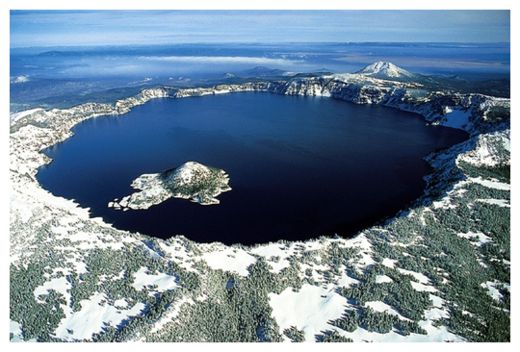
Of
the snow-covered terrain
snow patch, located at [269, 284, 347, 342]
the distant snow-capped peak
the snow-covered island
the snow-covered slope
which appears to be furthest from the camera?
the distant snow-capped peak

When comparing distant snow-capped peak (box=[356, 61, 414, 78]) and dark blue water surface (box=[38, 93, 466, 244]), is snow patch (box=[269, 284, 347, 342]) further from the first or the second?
distant snow-capped peak (box=[356, 61, 414, 78])

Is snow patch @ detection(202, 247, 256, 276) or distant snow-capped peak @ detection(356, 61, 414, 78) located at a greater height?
distant snow-capped peak @ detection(356, 61, 414, 78)

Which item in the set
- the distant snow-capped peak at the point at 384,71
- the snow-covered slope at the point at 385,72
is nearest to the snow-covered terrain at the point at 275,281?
the snow-covered slope at the point at 385,72

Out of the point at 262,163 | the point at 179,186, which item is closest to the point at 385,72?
the point at 262,163

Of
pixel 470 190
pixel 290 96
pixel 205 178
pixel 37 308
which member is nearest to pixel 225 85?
pixel 290 96

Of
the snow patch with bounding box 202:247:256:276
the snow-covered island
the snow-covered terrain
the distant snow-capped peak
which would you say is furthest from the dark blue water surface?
the distant snow-capped peak

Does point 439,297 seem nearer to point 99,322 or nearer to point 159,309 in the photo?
point 159,309

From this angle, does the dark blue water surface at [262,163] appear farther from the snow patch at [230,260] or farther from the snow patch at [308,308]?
the snow patch at [308,308]

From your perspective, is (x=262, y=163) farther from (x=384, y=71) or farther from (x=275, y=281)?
(x=384, y=71)
